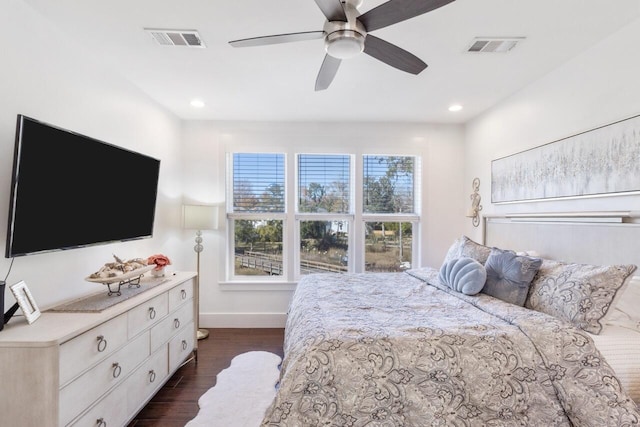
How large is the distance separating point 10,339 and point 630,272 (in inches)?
123

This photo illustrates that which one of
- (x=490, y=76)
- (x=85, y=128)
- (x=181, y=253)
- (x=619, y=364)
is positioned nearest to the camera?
(x=619, y=364)

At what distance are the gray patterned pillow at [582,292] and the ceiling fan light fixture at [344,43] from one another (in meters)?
1.84

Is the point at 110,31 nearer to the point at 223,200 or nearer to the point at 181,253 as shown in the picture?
the point at 223,200

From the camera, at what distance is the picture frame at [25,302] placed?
1.59m

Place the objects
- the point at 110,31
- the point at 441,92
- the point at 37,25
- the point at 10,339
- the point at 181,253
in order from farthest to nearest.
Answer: the point at 181,253
the point at 441,92
the point at 110,31
the point at 37,25
the point at 10,339

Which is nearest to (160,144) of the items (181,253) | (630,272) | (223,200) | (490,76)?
(223,200)

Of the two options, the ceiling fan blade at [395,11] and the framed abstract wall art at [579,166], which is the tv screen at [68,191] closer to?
the ceiling fan blade at [395,11]

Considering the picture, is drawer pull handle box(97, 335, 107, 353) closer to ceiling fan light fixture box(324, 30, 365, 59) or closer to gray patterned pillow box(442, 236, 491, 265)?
ceiling fan light fixture box(324, 30, 365, 59)

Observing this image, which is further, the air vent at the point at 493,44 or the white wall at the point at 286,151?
the white wall at the point at 286,151

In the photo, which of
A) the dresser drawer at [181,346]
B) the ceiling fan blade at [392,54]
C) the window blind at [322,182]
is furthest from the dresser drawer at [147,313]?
the ceiling fan blade at [392,54]

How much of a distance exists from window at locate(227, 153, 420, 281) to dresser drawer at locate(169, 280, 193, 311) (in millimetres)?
Result: 1169

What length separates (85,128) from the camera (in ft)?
7.72

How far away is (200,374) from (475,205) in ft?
11.3

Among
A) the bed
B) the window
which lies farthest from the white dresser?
the window
